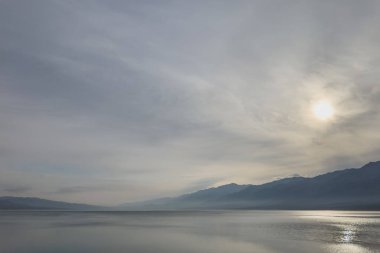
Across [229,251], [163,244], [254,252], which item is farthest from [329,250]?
[163,244]

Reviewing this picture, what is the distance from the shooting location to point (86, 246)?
59.8 m

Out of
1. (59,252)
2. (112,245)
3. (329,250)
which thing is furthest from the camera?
(112,245)

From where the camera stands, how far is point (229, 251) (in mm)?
55656

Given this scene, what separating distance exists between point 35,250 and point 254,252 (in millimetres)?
31648

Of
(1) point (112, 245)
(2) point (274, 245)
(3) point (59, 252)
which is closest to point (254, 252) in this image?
(2) point (274, 245)

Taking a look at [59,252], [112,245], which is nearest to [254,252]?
[112,245]

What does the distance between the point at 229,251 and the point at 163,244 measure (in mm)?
13223

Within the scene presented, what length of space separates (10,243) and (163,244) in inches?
996

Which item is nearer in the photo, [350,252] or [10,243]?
[350,252]

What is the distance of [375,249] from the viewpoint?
184ft

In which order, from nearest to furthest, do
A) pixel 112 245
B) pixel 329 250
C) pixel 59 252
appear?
pixel 59 252
pixel 329 250
pixel 112 245

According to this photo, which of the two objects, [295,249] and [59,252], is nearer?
[59,252]

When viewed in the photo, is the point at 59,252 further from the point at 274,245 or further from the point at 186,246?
the point at 274,245

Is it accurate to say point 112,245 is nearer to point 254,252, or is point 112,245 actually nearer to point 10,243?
point 10,243
